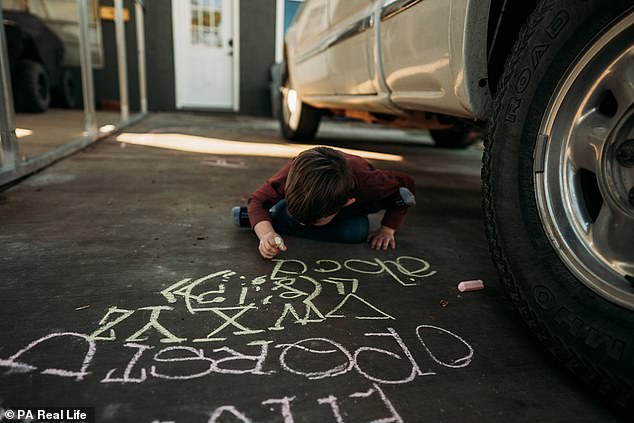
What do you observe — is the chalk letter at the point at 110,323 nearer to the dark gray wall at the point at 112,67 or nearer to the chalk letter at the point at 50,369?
the chalk letter at the point at 50,369

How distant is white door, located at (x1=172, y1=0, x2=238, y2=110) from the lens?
9.03 m

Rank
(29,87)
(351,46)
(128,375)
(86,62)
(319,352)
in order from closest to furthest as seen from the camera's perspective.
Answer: (128,375)
(319,352)
(351,46)
(86,62)
(29,87)

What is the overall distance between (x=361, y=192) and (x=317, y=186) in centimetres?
32

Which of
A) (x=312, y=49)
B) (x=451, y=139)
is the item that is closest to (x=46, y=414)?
(x=312, y=49)

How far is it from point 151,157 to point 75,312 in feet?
8.72

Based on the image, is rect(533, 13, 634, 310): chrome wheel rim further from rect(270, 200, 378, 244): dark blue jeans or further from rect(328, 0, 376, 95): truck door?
rect(328, 0, 376, 95): truck door

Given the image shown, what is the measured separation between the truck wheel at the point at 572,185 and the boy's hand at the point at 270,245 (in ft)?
2.32

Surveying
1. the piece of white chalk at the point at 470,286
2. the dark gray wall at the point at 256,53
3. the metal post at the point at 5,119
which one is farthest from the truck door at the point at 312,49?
the dark gray wall at the point at 256,53

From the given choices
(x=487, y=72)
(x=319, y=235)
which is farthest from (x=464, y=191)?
(x=487, y=72)

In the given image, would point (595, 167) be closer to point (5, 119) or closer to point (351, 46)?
point (351, 46)

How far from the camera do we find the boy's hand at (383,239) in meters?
1.85

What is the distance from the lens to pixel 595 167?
3.38 ft

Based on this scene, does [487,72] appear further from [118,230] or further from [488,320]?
[118,230]

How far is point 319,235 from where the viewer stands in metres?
1.87
